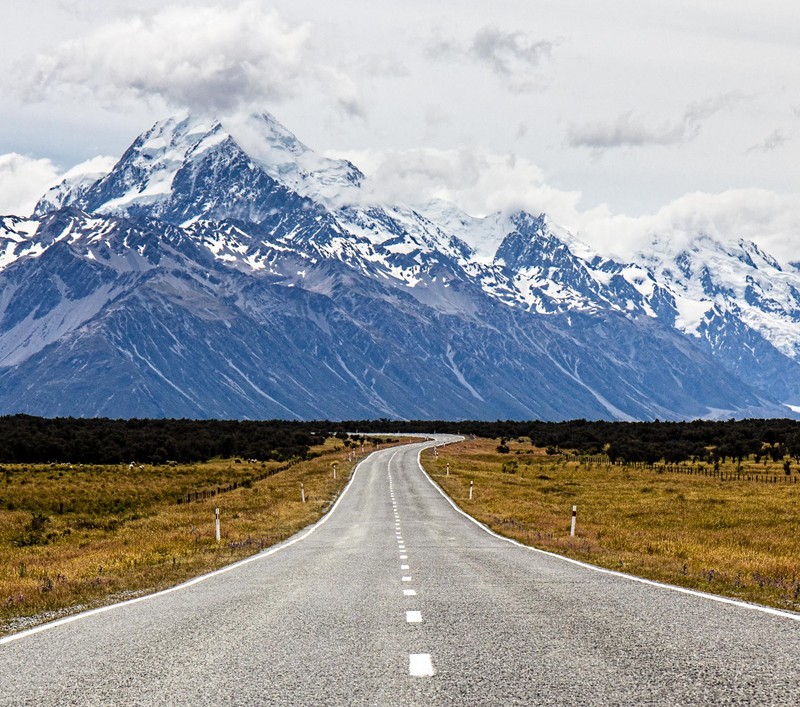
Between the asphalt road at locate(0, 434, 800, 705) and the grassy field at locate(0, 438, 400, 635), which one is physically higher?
the asphalt road at locate(0, 434, 800, 705)

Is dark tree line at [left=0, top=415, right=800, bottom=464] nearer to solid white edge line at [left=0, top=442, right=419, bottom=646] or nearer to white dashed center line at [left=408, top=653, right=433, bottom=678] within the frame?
solid white edge line at [left=0, top=442, right=419, bottom=646]

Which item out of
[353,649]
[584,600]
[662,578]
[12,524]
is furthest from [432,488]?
[353,649]

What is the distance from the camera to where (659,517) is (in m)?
45.5

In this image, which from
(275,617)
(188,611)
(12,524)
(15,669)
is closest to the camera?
(15,669)

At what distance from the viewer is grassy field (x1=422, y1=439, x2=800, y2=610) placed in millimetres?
21562

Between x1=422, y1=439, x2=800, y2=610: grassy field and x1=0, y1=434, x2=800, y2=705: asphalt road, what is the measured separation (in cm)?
308

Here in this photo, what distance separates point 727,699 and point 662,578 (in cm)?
1159

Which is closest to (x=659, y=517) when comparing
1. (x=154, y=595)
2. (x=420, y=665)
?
(x=154, y=595)

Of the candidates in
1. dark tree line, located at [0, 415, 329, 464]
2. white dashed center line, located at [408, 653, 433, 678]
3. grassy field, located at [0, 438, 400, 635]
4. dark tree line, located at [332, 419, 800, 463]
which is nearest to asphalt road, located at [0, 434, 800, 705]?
white dashed center line, located at [408, 653, 433, 678]

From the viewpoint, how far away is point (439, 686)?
9227 mm

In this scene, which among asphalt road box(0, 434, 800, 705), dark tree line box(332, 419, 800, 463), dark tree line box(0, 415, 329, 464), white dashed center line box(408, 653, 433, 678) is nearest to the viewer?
asphalt road box(0, 434, 800, 705)

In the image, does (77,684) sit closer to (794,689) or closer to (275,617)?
(275,617)

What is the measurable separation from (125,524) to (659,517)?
80.9 ft

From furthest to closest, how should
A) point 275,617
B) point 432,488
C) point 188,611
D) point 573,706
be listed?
point 432,488
point 188,611
point 275,617
point 573,706
